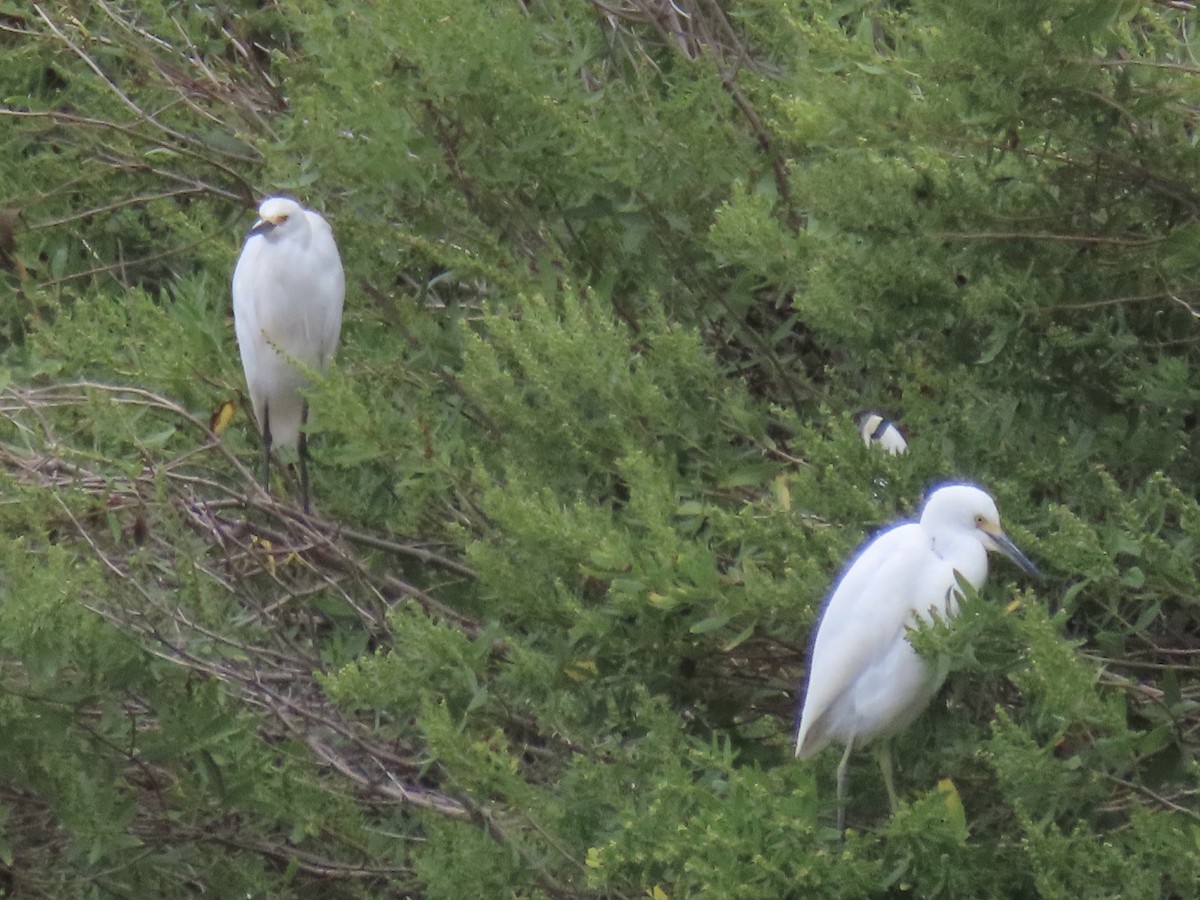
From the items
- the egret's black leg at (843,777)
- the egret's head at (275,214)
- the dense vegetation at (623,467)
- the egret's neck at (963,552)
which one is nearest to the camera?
the dense vegetation at (623,467)

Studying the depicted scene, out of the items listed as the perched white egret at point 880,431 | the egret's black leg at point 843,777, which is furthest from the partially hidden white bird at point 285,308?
the egret's black leg at point 843,777

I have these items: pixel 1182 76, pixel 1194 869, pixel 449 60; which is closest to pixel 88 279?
pixel 449 60

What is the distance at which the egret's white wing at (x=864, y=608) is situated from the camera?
252cm

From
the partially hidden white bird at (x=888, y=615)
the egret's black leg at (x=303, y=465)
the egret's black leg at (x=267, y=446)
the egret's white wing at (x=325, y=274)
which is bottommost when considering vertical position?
the egret's black leg at (x=267, y=446)

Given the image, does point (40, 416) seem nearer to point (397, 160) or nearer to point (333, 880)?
point (397, 160)

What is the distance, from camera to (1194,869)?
1.99m

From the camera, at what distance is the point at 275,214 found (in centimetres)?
383

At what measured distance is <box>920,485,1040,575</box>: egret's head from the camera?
2564mm

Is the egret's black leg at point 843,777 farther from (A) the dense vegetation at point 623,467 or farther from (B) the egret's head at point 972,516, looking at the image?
(B) the egret's head at point 972,516

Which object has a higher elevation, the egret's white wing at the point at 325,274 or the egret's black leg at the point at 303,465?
the egret's white wing at the point at 325,274

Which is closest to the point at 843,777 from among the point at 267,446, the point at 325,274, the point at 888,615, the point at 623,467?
the point at 888,615

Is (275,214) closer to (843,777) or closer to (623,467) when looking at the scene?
(623,467)

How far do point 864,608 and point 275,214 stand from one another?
69.4 inches

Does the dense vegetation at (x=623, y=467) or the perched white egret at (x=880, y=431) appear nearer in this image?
the dense vegetation at (x=623, y=467)
